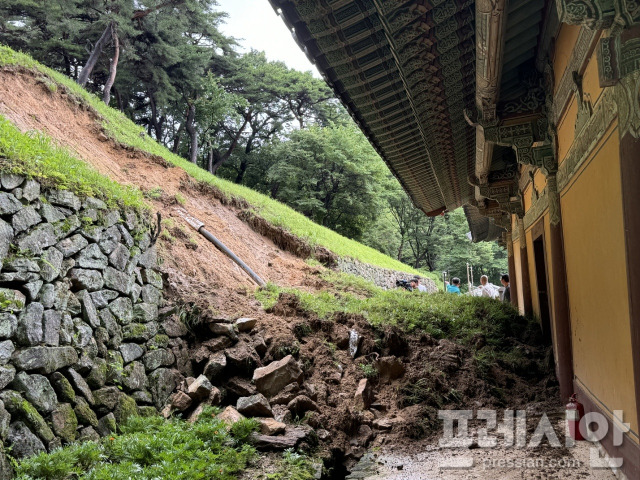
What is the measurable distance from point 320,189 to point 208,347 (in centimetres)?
2183

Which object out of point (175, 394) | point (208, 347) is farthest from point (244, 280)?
point (175, 394)

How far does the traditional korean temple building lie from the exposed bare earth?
3.45ft

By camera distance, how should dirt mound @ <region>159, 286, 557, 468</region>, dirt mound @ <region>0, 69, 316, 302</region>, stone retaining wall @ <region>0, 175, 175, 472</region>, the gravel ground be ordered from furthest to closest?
dirt mound @ <region>0, 69, 316, 302</region> < dirt mound @ <region>159, 286, 557, 468</region> < stone retaining wall @ <region>0, 175, 175, 472</region> < the gravel ground

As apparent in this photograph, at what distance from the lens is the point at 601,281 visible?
11.7 feet

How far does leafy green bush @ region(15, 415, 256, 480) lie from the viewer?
3971 mm

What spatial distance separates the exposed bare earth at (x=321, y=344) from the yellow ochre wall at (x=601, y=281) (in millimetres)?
738

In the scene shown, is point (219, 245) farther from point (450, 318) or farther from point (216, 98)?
point (216, 98)

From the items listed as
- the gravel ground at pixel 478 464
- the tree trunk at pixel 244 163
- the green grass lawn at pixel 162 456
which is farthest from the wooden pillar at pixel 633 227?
the tree trunk at pixel 244 163

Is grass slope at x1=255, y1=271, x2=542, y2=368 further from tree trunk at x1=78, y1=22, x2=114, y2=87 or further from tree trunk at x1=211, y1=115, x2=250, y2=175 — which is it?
tree trunk at x1=211, y1=115, x2=250, y2=175

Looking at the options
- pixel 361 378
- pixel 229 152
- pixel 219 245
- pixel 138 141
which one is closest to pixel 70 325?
pixel 361 378

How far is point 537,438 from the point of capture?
439 cm

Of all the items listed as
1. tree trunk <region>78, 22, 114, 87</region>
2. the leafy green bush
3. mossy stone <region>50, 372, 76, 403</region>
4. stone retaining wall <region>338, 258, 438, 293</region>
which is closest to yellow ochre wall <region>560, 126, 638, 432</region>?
the leafy green bush

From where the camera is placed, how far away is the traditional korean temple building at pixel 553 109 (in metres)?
2.70

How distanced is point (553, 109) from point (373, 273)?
574 inches
